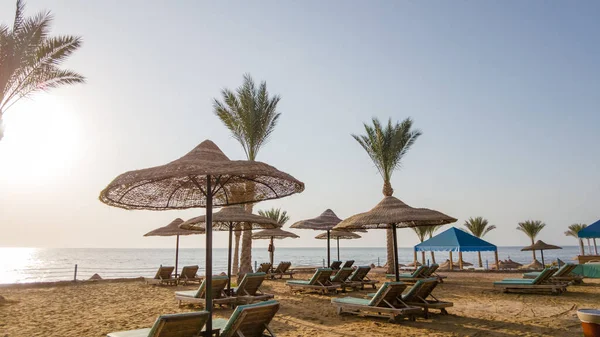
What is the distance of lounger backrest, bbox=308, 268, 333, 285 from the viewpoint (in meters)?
11.9

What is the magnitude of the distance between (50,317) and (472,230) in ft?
111

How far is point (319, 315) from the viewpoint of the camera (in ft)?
26.6

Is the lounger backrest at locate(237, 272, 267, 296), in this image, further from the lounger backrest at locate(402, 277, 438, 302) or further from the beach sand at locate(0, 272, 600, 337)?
the lounger backrest at locate(402, 277, 438, 302)

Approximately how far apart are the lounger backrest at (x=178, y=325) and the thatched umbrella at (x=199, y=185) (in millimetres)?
263

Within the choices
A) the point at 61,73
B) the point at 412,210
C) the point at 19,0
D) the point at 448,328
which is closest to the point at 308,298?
the point at 412,210

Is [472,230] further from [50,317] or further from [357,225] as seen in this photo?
[50,317]

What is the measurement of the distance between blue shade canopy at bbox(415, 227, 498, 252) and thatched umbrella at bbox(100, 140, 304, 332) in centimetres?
1026

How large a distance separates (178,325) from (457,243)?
1284cm

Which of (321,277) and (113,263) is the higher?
(321,277)

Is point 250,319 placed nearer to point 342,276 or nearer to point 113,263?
point 342,276

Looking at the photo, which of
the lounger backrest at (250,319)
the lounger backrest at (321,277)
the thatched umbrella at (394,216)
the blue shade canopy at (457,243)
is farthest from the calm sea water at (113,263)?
the lounger backrest at (250,319)

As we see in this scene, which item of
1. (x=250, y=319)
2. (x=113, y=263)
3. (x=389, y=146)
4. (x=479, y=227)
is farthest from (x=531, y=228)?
(x=113, y=263)

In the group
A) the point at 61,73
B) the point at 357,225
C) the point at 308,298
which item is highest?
the point at 61,73

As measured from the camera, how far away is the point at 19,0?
11609 millimetres
